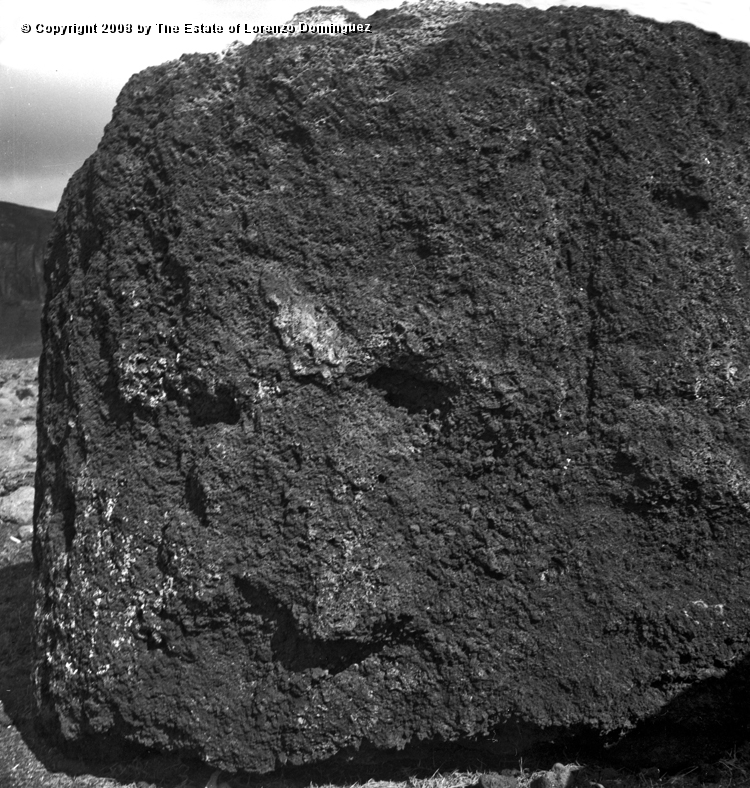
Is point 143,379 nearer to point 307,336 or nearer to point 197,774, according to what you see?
point 307,336

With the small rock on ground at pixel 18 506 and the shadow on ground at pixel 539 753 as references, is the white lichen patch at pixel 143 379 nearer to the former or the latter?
the shadow on ground at pixel 539 753

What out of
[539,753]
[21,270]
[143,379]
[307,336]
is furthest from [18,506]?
[21,270]

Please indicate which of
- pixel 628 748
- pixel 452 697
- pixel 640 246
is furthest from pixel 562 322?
pixel 628 748

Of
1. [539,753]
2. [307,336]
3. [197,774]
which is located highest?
[307,336]

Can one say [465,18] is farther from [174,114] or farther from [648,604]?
[648,604]

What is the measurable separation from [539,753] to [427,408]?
46.9 inches

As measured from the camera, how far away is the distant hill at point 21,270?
9.01 metres

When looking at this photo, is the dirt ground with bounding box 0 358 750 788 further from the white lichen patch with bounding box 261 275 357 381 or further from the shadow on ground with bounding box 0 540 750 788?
the white lichen patch with bounding box 261 275 357 381

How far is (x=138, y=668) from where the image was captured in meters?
2.50

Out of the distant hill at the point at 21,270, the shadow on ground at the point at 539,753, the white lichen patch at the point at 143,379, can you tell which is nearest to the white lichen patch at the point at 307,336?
the white lichen patch at the point at 143,379

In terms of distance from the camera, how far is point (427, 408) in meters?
2.53

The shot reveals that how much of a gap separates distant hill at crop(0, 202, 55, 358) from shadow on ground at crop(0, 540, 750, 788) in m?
7.10

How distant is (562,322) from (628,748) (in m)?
1.38

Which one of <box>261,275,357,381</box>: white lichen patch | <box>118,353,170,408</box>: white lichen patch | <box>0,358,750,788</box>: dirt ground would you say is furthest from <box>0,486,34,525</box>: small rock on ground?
<box>261,275,357,381</box>: white lichen patch
